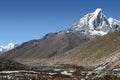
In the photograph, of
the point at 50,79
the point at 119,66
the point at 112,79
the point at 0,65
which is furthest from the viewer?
the point at 0,65

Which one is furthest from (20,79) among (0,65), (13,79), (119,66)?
(0,65)

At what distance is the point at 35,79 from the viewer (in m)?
93.5

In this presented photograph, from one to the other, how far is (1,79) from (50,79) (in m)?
11.6

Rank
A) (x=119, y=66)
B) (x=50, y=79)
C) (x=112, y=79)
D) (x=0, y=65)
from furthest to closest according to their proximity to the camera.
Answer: (x=0, y=65), (x=119, y=66), (x=50, y=79), (x=112, y=79)

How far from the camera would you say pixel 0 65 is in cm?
15212

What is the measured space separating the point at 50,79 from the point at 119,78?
18.8 meters

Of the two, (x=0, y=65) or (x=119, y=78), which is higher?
(x=0, y=65)

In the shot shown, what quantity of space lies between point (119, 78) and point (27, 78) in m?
25.6

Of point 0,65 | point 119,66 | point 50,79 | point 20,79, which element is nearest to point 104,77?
point 50,79

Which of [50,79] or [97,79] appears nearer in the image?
[97,79]

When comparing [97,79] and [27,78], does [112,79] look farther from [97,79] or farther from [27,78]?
[27,78]

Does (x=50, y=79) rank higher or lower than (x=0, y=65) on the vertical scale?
lower

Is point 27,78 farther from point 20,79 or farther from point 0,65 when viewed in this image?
point 0,65

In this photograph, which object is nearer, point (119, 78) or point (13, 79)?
point (119, 78)
